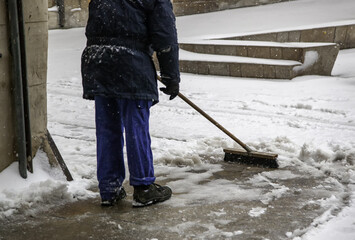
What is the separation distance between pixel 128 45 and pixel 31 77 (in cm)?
82

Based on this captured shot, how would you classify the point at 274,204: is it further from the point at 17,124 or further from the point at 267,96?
the point at 267,96

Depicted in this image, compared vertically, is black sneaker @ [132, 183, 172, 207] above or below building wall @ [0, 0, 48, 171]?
below

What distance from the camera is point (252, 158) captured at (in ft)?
15.2

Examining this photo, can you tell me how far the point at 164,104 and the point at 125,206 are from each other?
3.63 meters

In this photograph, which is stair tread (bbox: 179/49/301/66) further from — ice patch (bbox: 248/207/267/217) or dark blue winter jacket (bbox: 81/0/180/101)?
dark blue winter jacket (bbox: 81/0/180/101)

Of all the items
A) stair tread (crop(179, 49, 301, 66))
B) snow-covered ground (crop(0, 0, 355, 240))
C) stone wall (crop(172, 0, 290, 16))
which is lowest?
snow-covered ground (crop(0, 0, 355, 240))

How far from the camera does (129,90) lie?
342cm

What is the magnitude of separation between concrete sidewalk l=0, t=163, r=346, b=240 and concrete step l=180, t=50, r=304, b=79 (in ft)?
16.6

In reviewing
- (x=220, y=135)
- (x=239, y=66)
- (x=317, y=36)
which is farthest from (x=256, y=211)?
(x=317, y=36)

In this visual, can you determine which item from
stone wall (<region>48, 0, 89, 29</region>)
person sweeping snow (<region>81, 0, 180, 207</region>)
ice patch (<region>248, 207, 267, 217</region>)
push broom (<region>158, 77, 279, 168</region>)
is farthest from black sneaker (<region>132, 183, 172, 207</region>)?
stone wall (<region>48, 0, 89, 29</region>)

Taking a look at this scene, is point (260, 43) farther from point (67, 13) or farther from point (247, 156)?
point (67, 13)

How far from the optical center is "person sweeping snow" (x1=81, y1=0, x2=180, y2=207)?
11.1 feet

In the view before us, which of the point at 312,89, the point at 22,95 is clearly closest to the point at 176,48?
the point at 22,95

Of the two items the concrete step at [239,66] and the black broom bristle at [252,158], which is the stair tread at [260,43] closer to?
the concrete step at [239,66]
